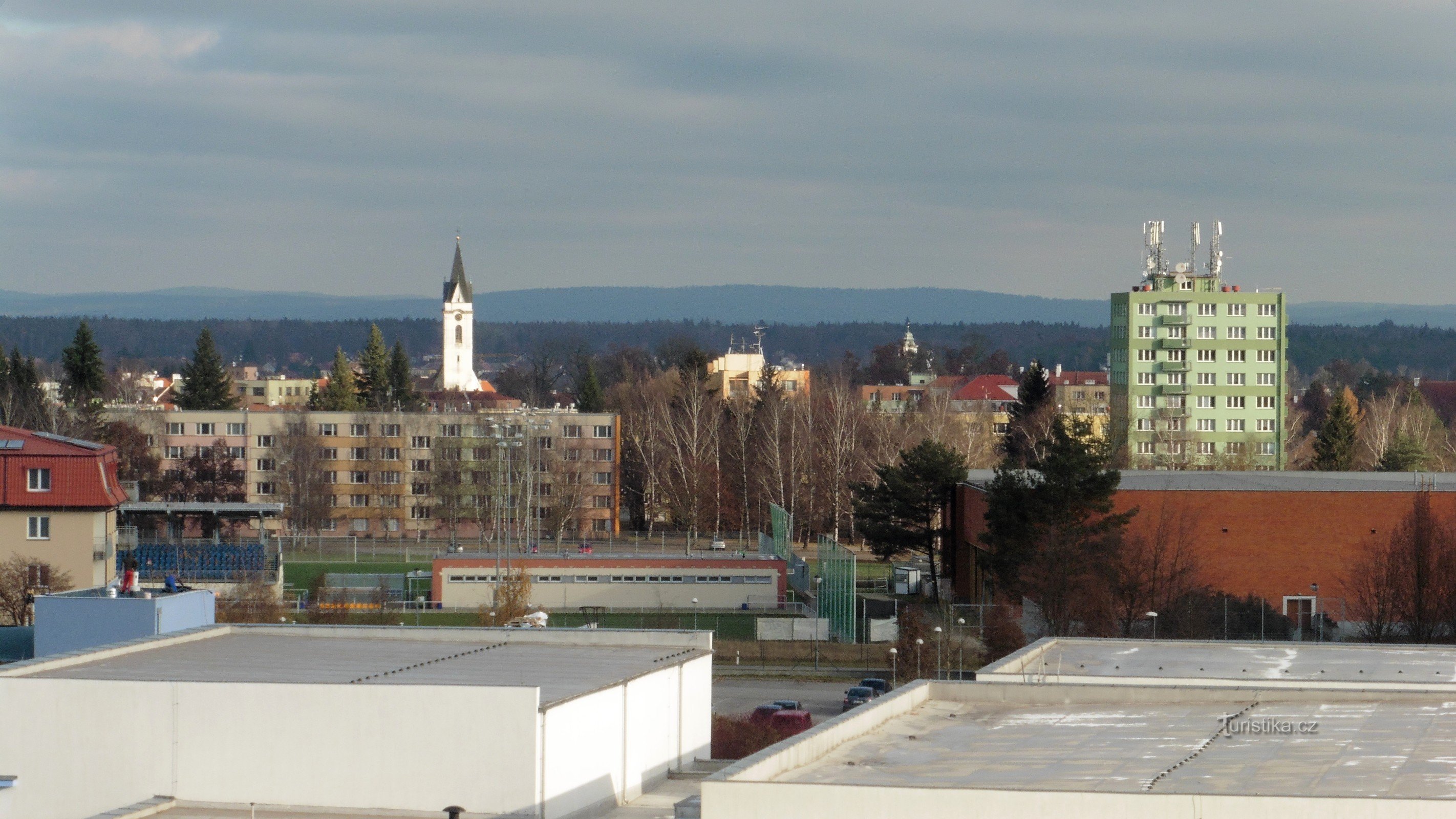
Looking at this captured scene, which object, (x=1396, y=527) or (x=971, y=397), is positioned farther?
(x=971, y=397)

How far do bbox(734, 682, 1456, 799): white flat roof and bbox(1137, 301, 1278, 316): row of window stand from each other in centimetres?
8080

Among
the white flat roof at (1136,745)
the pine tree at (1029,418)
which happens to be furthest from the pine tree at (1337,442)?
the white flat roof at (1136,745)

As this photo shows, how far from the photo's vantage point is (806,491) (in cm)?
8756

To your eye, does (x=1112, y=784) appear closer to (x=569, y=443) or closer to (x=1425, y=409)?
(x=569, y=443)

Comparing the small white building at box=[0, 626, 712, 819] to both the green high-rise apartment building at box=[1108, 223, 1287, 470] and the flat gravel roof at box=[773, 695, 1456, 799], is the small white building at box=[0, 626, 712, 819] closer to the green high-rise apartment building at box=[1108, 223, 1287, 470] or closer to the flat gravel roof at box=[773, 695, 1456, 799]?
the flat gravel roof at box=[773, 695, 1456, 799]

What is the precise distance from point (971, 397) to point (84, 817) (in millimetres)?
142690

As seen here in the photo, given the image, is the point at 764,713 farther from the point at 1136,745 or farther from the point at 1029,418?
the point at 1029,418

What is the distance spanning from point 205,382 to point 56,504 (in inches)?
2927

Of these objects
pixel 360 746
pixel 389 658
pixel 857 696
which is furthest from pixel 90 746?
pixel 857 696

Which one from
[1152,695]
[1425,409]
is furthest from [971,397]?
[1152,695]

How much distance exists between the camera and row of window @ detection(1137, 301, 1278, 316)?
97.6 meters

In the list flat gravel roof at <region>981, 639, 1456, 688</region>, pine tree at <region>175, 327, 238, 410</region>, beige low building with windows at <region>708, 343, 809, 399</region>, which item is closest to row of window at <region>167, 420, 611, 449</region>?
pine tree at <region>175, 327, 238, 410</region>

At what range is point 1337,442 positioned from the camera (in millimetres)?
91188

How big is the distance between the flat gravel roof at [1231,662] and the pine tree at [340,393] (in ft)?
297
